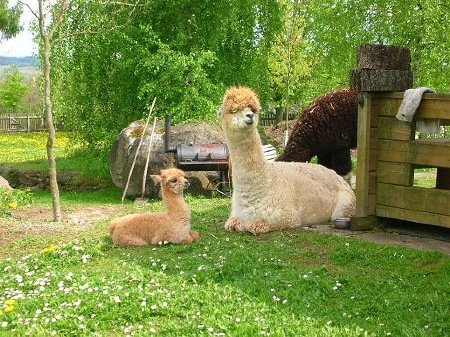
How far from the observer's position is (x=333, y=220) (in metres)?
8.85

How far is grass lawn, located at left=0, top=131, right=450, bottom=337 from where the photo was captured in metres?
5.09

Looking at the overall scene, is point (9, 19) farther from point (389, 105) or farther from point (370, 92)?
point (389, 105)

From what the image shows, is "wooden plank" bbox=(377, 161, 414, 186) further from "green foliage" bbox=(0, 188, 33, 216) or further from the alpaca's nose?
"green foliage" bbox=(0, 188, 33, 216)

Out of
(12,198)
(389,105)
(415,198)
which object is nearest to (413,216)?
(415,198)

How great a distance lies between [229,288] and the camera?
589 centimetres

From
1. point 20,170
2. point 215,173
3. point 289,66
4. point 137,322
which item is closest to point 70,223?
point 215,173

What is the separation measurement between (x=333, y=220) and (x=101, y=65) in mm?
10600

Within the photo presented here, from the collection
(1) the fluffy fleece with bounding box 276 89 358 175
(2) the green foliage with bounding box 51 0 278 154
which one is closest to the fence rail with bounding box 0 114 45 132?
(2) the green foliage with bounding box 51 0 278 154

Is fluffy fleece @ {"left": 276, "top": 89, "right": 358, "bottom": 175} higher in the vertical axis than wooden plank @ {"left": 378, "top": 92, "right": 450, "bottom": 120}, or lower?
lower

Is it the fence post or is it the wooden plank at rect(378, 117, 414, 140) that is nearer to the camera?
the wooden plank at rect(378, 117, 414, 140)

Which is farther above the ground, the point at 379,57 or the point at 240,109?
the point at 379,57

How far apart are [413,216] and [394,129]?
3.40 ft

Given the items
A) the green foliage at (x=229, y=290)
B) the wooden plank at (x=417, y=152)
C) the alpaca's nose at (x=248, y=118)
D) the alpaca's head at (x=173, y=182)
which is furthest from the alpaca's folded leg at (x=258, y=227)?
the wooden plank at (x=417, y=152)

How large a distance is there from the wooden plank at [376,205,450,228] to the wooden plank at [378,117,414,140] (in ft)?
2.76
